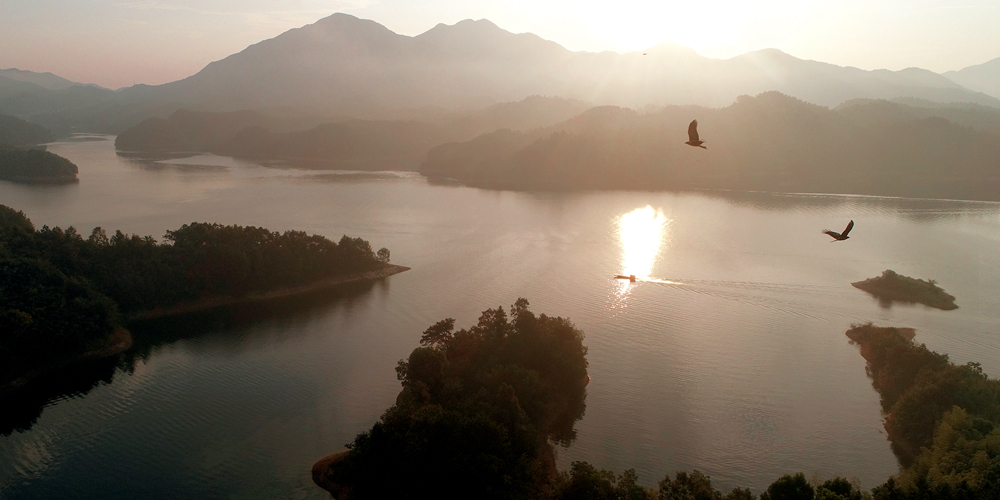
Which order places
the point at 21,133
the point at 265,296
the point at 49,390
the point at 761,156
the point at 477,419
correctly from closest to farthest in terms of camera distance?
1. the point at 477,419
2. the point at 49,390
3. the point at 265,296
4. the point at 761,156
5. the point at 21,133

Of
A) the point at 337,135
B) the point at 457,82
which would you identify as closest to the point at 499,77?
the point at 457,82

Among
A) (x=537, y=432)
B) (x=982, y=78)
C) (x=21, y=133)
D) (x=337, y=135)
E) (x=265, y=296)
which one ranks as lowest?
(x=537, y=432)

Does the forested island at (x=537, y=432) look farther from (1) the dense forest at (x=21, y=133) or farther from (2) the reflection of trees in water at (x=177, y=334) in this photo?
(1) the dense forest at (x=21, y=133)

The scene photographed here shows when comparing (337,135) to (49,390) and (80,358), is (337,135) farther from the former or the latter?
(49,390)

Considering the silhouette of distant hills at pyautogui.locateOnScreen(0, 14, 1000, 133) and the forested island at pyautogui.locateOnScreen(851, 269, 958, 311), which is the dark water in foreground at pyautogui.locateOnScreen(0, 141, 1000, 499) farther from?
the silhouette of distant hills at pyautogui.locateOnScreen(0, 14, 1000, 133)

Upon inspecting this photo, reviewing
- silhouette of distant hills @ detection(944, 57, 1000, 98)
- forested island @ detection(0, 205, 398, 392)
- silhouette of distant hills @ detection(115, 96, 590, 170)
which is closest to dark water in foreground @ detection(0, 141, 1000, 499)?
forested island @ detection(0, 205, 398, 392)

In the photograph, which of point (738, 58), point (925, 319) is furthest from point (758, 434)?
point (738, 58)
